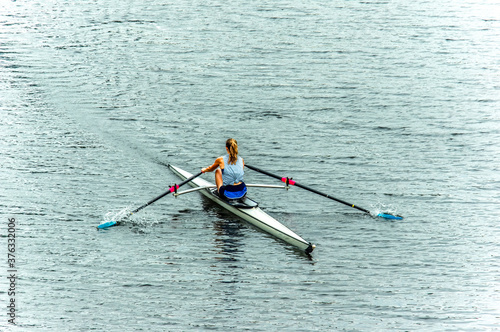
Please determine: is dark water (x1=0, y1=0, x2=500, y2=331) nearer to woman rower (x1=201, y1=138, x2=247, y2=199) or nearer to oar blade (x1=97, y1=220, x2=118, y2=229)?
oar blade (x1=97, y1=220, x2=118, y2=229)

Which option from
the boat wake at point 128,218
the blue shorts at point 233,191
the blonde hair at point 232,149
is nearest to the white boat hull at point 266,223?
the blue shorts at point 233,191

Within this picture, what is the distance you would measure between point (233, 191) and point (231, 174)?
1.88 feet

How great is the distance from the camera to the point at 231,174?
1875 centimetres

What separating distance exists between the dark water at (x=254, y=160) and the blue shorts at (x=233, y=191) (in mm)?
876

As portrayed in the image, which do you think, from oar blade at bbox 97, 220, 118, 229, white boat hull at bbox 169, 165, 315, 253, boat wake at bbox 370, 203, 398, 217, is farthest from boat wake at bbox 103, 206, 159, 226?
boat wake at bbox 370, 203, 398, 217

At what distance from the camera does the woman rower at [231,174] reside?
18.6m

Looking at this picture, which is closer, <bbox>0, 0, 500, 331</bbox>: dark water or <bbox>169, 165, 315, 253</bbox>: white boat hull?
<bbox>0, 0, 500, 331</bbox>: dark water

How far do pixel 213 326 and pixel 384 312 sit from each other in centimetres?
414

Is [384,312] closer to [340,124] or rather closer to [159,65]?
[340,124]

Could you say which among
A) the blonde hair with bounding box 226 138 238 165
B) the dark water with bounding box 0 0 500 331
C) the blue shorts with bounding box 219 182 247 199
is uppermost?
the blonde hair with bounding box 226 138 238 165

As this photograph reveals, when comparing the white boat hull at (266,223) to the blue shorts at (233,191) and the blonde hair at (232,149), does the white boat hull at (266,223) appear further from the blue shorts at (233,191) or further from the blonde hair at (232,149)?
the blonde hair at (232,149)

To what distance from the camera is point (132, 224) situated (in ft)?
60.5

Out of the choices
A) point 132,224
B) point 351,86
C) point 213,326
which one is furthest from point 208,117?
point 213,326

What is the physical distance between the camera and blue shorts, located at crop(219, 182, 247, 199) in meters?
18.8
